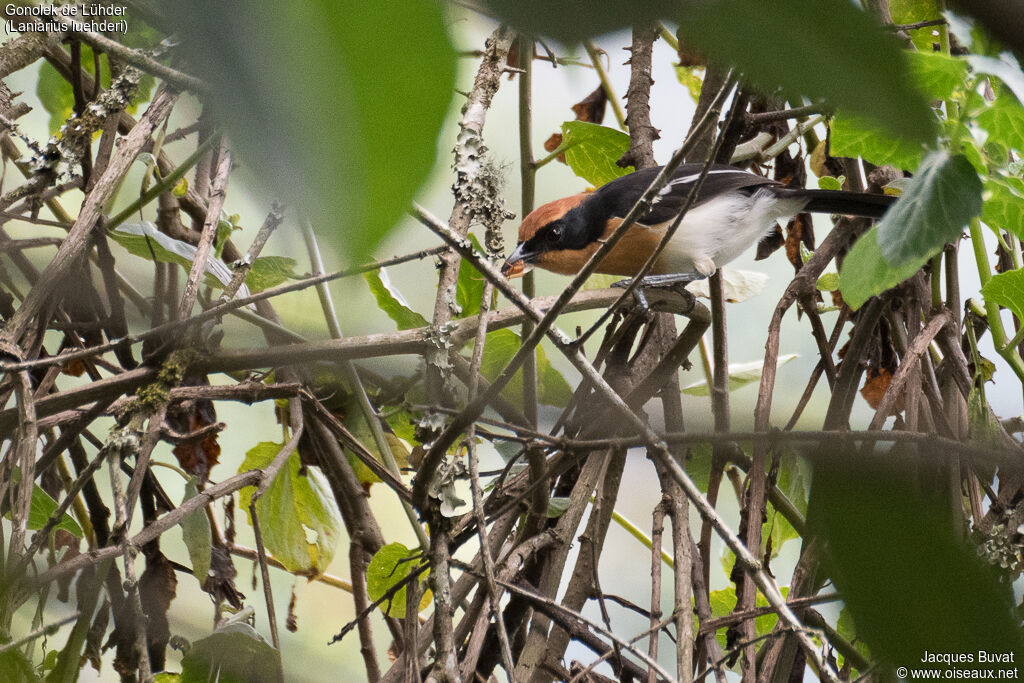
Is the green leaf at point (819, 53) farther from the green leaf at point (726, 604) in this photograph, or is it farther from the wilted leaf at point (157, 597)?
the green leaf at point (726, 604)

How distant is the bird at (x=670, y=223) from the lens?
230 centimetres

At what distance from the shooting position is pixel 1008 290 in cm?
162

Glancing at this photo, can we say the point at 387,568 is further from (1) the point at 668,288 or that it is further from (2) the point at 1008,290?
(2) the point at 1008,290

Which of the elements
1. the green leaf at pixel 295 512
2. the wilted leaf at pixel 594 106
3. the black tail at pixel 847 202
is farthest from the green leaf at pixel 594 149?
the green leaf at pixel 295 512

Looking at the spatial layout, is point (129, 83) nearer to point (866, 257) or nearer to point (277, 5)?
point (866, 257)

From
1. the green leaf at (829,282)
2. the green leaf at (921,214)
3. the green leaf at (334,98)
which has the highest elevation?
the green leaf at (829,282)

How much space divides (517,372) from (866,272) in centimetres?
93

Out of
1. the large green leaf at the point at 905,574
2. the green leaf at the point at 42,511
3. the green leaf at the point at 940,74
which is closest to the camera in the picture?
the large green leaf at the point at 905,574

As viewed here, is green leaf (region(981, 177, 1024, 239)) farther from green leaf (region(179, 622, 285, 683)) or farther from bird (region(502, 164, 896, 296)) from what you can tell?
green leaf (region(179, 622, 285, 683))

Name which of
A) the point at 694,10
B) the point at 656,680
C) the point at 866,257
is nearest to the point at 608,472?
the point at 656,680

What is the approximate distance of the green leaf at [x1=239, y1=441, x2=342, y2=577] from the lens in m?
2.00

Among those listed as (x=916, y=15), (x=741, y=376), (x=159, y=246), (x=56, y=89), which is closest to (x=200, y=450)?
(x=159, y=246)

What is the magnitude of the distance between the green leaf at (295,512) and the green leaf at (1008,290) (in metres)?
1.54

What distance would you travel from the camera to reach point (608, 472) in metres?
1.75
